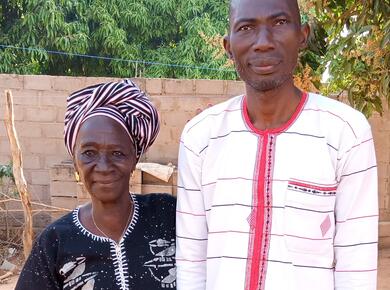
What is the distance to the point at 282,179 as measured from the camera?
154cm

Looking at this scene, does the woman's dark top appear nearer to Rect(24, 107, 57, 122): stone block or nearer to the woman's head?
the woman's head

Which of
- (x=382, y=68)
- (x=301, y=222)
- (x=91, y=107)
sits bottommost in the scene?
(x=301, y=222)

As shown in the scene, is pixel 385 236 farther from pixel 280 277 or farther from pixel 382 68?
pixel 280 277

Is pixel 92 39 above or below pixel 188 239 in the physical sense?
above

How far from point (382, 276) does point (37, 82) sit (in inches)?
159

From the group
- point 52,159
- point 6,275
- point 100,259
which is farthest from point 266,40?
point 52,159

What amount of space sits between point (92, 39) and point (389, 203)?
583 centimetres

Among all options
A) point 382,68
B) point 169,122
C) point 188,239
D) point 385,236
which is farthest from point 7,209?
point 188,239

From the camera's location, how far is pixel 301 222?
1.49 meters

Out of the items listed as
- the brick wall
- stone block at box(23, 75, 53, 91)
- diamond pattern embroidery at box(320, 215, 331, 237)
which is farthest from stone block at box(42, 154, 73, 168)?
diamond pattern embroidery at box(320, 215, 331, 237)

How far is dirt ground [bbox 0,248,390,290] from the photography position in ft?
17.9

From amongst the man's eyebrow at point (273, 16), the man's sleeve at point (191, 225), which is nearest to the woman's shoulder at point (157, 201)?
the man's sleeve at point (191, 225)

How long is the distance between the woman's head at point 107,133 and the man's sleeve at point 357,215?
0.63 meters

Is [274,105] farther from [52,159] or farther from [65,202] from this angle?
[52,159]
